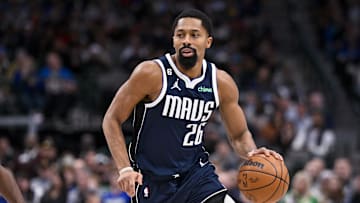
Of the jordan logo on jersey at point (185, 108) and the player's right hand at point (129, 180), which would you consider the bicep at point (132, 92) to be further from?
the player's right hand at point (129, 180)

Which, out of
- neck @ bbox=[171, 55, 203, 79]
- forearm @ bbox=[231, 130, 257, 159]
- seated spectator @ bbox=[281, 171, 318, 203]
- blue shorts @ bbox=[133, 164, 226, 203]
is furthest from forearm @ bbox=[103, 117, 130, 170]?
seated spectator @ bbox=[281, 171, 318, 203]

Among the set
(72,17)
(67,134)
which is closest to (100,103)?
(67,134)

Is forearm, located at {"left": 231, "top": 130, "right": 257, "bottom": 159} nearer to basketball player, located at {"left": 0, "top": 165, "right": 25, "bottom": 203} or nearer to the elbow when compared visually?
the elbow

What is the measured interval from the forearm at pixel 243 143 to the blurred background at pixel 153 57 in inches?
153

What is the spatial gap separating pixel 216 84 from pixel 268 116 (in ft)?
26.0

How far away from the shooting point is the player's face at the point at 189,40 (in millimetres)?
6613

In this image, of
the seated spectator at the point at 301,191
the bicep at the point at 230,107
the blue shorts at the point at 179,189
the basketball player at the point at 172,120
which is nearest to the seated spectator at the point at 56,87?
the seated spectator at the point at 301,191

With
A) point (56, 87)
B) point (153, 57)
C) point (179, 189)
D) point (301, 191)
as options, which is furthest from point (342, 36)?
point (179, 189)

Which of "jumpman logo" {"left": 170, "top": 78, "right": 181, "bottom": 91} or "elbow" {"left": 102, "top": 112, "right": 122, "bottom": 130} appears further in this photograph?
"jumpman logo" {"left": 170, "top": 78, "right": 181, "bottom": 91}

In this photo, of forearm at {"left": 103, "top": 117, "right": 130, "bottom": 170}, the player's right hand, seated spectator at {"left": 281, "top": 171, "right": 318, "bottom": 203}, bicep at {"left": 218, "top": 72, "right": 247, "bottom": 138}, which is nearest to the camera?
the player's right hand

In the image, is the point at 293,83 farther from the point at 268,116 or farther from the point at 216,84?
the point at 216,84

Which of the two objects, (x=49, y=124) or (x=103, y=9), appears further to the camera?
(x=103, y=9)

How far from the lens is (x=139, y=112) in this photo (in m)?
6.69

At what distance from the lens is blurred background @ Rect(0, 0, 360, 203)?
12562mm
